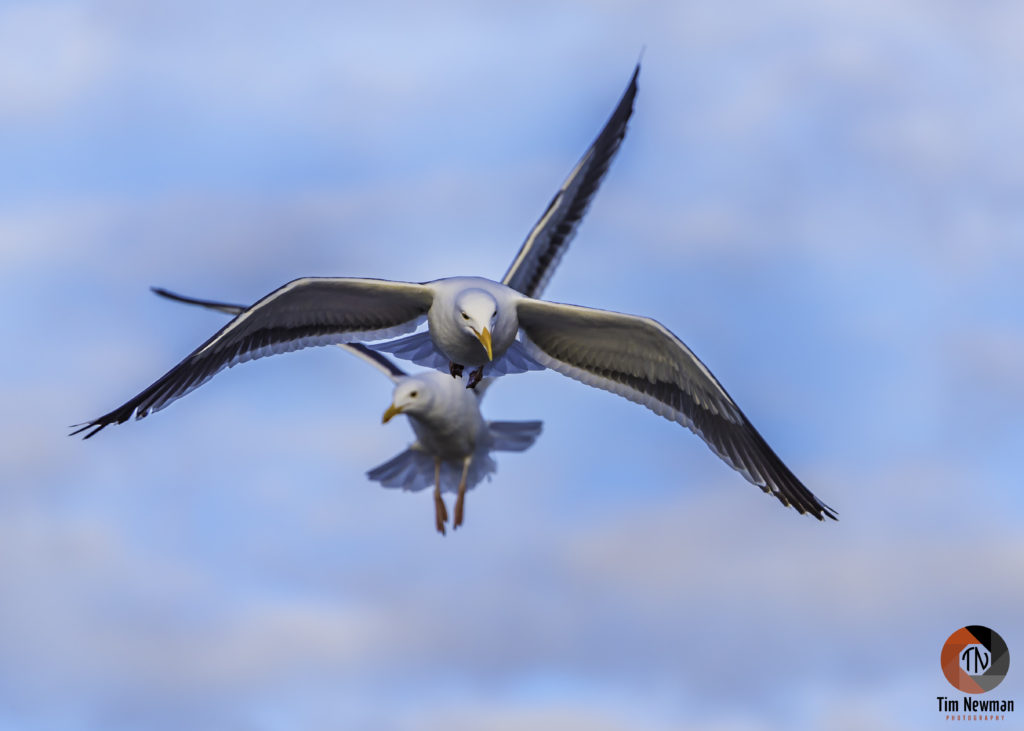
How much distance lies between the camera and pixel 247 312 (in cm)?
1148

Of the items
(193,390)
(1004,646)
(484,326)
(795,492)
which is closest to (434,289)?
(484,326)

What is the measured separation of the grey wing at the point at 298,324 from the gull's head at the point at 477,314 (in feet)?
2.45

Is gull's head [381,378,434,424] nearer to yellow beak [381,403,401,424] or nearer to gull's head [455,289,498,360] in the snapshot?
yellow beak [381,403,401,424]

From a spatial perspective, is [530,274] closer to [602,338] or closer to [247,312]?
[602,338]

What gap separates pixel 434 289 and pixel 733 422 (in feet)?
9.47

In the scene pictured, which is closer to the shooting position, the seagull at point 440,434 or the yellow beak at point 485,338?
the yellow beak at point 485,338

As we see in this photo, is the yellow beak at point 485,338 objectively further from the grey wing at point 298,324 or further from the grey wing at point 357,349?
the grey wing at point 357,349

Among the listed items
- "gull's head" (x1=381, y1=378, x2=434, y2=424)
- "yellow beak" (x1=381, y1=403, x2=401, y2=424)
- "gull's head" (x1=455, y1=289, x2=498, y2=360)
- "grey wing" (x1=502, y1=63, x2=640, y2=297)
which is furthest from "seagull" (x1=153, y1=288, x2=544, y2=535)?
"gull's head" (x1=455, y1=289, x2=498, y2=360)

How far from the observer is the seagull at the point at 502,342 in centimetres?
1148

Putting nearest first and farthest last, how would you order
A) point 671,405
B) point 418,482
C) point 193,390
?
point 193,390 → point 671,405 → point 418,482

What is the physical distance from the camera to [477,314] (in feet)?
36.2

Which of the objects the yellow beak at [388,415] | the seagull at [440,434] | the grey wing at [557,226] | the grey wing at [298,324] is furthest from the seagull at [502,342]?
the seagull at [440,434]

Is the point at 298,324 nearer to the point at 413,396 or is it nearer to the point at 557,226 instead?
the point at 557,226

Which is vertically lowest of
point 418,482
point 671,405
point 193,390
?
point 193,390
